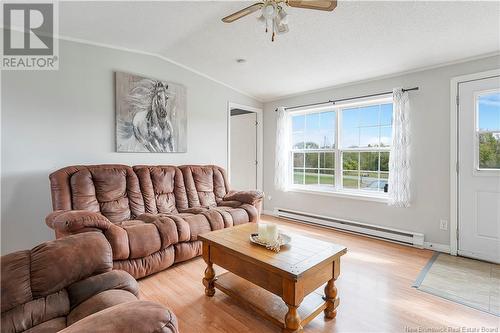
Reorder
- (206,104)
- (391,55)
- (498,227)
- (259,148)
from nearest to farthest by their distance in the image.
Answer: (498,227) < (391,55) < (206,104) < (259,148)

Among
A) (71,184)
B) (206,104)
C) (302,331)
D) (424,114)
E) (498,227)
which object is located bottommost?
(302,331)

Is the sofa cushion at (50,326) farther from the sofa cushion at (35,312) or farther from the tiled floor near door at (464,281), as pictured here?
the tiled floor near door at (464,281)

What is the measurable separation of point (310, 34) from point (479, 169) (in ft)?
7.89

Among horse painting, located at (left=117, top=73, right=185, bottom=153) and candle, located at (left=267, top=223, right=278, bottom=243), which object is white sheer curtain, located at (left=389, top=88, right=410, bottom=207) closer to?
candle, located at (left=267, top=223, right=278, bottom=243)

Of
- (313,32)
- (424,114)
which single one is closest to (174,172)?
(313,32)

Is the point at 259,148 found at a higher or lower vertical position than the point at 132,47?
lower

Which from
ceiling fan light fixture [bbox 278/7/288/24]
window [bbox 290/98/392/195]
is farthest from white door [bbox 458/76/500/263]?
ceiling fan light fixture [bbox 278/7/288/24]

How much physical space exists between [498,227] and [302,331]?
261 cm

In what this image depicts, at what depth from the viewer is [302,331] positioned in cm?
162

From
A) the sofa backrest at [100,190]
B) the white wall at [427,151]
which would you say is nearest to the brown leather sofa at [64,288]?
the sofa backrest at [100,190]

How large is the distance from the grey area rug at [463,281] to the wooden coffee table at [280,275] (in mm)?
1095

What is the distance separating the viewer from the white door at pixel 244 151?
5191 mm

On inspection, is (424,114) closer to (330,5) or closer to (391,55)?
(391,55)

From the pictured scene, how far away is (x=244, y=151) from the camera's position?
5.38 meters
